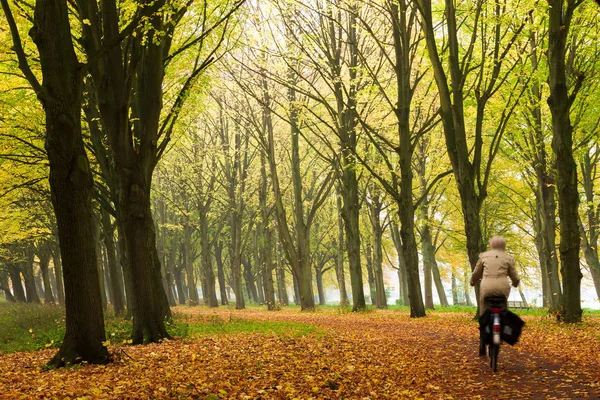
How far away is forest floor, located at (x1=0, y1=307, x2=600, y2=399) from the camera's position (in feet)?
21.8

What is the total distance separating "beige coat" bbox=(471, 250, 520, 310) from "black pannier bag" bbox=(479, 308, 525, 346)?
241 millimetres

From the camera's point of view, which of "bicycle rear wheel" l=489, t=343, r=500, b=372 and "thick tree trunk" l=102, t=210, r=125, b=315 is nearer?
"bicycle rear wheel" l=489, t=343, r=500, b=372

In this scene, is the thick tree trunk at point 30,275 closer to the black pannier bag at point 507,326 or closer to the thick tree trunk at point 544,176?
the thick tree trunk at point 544,176

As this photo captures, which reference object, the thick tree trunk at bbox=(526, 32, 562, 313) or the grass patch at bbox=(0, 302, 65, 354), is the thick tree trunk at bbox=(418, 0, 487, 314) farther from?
the grass patch at bbox=(0, 302, 65, 354)

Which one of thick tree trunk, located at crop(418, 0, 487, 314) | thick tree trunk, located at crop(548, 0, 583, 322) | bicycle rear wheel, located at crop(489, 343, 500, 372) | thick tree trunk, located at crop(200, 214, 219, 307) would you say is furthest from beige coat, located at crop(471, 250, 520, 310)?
thick tree trunk, located at crop(200, 214, 219, 307)

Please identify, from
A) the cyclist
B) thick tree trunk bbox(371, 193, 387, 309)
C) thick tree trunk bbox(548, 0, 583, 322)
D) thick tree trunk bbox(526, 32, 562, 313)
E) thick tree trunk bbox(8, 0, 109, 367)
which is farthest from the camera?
thick tree trunk bbox(371, 193, 387, 309)

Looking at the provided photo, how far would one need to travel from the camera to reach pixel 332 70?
24469mm

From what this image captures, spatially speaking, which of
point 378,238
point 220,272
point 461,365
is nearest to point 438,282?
point 378,238

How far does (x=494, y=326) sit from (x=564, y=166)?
23.9ft

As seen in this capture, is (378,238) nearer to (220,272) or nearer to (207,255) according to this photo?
(207,255)

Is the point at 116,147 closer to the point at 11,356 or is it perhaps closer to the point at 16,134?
the point at 11,356

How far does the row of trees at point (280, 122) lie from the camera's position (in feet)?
29.5

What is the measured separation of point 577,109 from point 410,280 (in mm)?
9304

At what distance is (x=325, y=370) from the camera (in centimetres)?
832
